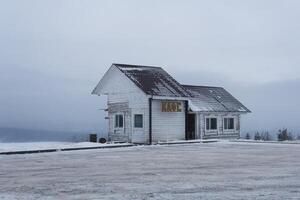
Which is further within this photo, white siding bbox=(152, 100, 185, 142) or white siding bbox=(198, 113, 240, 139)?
white siding bbox=(198, 113, 240, 139)

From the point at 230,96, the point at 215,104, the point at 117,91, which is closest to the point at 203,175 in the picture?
the point at 117,91

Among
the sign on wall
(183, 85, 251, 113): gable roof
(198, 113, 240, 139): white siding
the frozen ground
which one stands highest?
(183, 85, 251, 113): gable roof

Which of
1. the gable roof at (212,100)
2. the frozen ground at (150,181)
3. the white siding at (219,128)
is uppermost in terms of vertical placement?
the gable roof at (212,100)

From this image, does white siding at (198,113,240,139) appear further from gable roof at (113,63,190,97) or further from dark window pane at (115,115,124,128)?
dark window pane at (115,115,124,128)

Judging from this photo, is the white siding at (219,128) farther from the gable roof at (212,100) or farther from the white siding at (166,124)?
the white siding at (166,124)

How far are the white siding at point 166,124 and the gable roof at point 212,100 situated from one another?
1742 mm

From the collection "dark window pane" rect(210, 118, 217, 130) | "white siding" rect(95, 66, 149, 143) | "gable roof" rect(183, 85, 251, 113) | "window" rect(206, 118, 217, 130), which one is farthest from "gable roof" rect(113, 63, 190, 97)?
"dark window pane" rect(210, 118, 217, 130)

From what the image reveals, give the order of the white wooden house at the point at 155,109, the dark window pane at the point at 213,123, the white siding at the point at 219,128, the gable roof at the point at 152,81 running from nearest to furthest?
the white wooden house at the point at 155,109, the gable roof at the point at 152,81, the white siding at the point at 219,128, the dark window pane at the point at 213,123

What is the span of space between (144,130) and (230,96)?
13.9 m

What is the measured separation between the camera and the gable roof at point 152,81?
126 ft

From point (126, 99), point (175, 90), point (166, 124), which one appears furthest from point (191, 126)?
point (126, 99)

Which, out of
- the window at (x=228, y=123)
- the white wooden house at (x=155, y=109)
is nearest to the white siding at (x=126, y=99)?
the white wooden house at (x=155, y=109)

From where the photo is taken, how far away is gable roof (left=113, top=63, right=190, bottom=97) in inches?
1517

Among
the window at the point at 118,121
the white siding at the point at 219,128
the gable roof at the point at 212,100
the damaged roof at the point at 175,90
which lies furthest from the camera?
the gable roof at the point at 212,100
